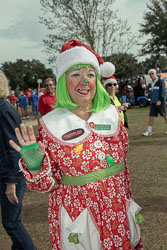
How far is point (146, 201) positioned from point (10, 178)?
2316mm

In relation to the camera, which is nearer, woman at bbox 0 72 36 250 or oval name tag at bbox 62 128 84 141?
oval name tag at bbox 62 128 84 141

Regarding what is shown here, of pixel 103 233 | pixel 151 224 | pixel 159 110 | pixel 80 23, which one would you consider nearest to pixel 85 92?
pixel 103 233

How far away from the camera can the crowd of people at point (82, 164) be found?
5.18ft

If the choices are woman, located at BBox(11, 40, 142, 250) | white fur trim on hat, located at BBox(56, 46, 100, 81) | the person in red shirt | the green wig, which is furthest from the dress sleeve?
the person in red shirt

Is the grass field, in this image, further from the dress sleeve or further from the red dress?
the dress sleeve

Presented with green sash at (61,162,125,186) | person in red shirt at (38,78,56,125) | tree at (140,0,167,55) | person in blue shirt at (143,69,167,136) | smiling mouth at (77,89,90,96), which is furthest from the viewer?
tree at (140,0,167,55)

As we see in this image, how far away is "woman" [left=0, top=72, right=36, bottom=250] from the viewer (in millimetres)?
2166

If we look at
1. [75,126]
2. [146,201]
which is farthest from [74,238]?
[146,201]

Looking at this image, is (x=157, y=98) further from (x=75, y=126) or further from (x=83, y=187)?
(x=83, y=187)

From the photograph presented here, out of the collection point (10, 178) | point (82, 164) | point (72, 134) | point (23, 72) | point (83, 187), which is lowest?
point (10, 178)

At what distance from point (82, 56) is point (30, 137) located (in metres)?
0.62

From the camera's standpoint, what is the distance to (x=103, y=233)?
5.30ft

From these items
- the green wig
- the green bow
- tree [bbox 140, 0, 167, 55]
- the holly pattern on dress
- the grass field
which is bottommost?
the grass field

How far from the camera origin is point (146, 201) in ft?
12.6
